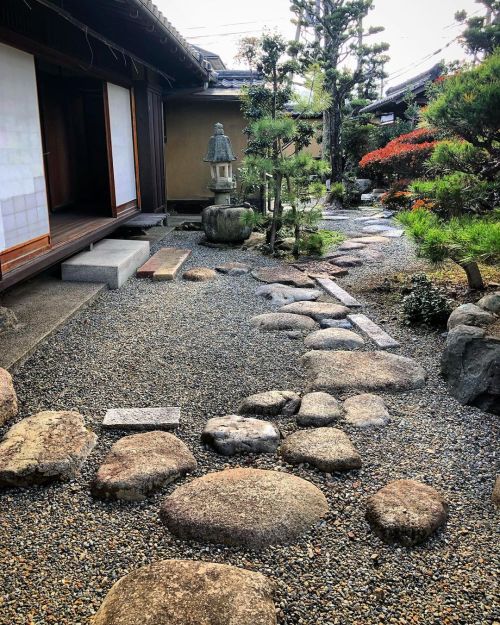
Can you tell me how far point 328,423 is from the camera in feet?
10.5

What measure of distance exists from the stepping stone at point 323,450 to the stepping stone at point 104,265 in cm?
386

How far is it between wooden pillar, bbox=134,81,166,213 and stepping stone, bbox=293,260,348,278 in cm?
397

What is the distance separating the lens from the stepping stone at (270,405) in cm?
335

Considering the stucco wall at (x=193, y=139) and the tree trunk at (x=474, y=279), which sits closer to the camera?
the tree trunk at (x=474, y=279)

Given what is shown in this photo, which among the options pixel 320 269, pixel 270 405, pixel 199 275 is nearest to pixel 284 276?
pixel 320 269

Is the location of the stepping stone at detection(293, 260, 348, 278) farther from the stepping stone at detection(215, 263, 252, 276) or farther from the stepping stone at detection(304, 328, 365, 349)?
the stepping stone at detection(304, 328, 365, 349)

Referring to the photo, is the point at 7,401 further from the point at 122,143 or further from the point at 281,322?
the point at 122,143

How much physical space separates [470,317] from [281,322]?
1.63 metres

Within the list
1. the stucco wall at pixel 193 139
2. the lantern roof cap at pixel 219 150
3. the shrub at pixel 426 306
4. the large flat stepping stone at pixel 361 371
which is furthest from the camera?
the stucco wall at pixel 193 139

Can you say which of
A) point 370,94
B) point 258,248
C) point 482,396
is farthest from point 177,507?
point 370,94

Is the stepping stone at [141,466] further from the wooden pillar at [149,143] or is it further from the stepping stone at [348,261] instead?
the wooden pillar at [149,143]

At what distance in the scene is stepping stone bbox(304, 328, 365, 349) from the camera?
14.7ft

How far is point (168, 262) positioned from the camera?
24.3ft

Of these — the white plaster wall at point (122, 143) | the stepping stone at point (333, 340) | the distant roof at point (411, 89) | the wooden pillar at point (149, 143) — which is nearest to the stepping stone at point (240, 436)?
the stepping stone at point (333, 340)
